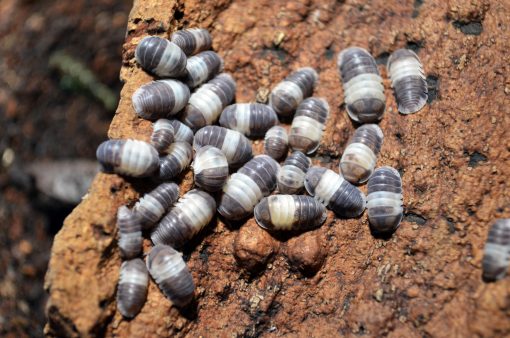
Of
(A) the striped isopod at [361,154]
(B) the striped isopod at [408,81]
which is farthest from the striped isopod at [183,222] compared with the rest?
(B) the striped isopod at [408,81]

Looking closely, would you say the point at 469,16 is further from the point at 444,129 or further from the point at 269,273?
the point at 269,273

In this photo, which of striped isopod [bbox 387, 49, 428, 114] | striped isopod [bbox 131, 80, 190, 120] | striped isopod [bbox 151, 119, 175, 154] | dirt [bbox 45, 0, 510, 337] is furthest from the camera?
striped isopod [bbox 387, 49, 428, 114]

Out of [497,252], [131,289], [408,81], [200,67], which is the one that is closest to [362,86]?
[408,81]

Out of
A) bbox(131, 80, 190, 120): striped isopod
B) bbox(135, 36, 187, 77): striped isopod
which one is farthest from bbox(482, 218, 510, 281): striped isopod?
bbox(135, 36, 187, 77): striped isopod

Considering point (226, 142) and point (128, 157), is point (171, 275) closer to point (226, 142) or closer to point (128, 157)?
point (128, 157)

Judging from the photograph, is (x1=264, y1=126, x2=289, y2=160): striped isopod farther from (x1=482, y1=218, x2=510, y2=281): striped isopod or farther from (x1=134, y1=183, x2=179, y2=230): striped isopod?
(x1=482, y1=218, x2=510, y2=281): striped isopod

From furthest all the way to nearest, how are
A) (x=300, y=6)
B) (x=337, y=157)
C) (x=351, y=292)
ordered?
(x=300, y=6) < (x=337, y=157) < (x=351, y=292)

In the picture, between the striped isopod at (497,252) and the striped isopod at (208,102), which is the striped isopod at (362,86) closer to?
the striped isopod at (208,102)

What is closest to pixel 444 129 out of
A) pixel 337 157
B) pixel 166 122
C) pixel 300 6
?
pixel 337 157
